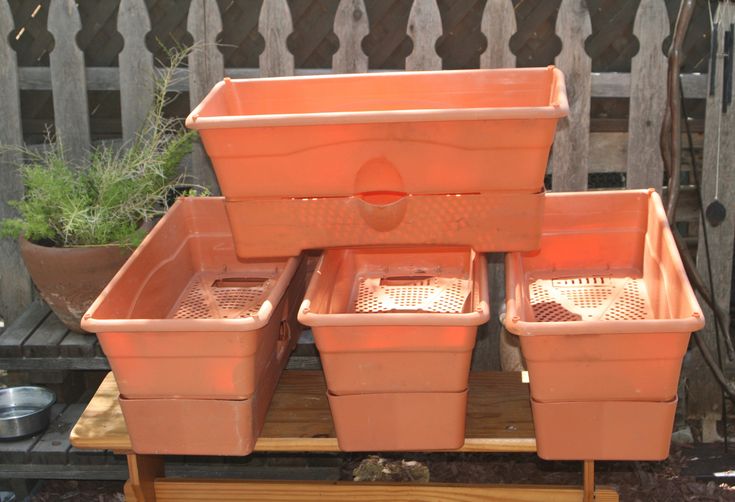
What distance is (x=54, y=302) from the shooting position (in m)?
2.97

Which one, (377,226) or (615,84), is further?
(615,84)

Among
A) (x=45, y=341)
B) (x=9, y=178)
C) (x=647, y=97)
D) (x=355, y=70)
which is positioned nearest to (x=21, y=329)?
(x=45, y=341)

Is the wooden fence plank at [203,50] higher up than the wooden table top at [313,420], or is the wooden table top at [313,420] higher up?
the wooden fence plank at [203,50]

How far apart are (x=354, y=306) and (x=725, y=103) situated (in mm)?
1397

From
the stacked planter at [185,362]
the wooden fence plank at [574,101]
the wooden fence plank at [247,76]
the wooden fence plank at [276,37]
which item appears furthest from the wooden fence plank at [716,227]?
the stacked planter at [185,362]

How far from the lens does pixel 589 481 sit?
2.32m

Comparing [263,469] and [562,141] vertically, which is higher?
[562,141]

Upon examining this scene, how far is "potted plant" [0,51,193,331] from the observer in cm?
282

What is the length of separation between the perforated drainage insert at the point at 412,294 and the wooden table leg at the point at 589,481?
435mm

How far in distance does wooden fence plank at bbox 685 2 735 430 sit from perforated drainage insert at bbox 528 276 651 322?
824 millimetres

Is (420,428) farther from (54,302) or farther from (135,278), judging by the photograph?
(54,302)

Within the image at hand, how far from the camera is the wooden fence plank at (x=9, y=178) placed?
324 centimetres

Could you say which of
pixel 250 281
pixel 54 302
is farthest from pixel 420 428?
pixel 54 302

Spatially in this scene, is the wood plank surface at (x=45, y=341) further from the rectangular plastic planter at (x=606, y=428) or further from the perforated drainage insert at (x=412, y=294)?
the rectangular plastic planter at (x=606, y=428)
